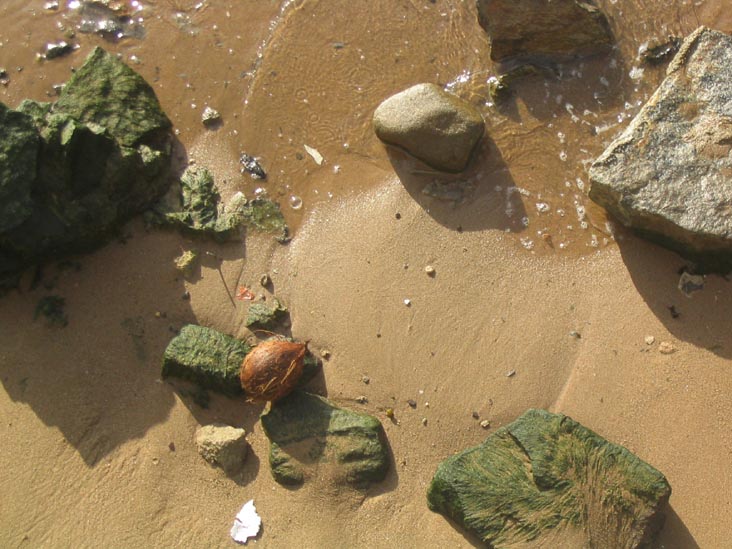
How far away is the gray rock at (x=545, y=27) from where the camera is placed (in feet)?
16.3

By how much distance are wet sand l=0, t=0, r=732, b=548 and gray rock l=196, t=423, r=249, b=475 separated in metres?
0.09

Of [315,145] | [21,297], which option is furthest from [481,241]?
[21,297]

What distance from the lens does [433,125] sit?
15.4 ft

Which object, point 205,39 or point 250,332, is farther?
point 205,39

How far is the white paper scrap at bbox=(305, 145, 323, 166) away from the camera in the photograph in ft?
16.5

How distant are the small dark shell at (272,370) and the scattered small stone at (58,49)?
289cm

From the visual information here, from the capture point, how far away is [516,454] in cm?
420

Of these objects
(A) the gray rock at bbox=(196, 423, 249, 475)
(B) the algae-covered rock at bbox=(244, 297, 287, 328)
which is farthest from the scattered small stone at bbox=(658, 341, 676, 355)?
(A) the gray rock at bbox=(196, 423, 249, 475)

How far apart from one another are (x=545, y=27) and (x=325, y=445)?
128 inches

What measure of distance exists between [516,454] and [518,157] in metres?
2.00

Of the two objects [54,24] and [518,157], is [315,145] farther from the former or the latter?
[54,24]

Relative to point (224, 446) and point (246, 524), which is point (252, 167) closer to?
point (224, 446)

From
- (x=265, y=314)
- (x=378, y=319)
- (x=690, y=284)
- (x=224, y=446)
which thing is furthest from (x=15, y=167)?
(x=690, y=284)

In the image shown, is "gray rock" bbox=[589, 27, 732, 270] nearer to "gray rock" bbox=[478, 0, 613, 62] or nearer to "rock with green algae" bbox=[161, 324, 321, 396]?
"gray rock" bbox=[478, 0, 613, 62]
